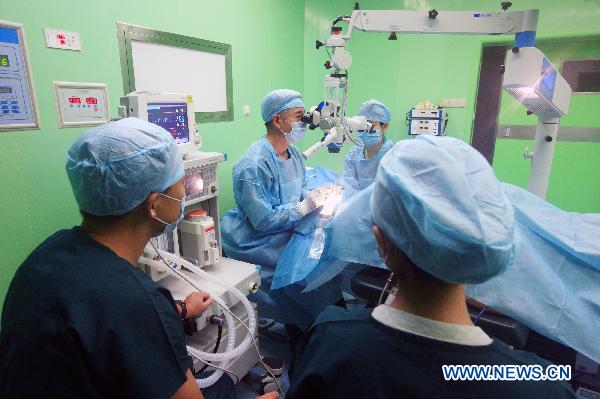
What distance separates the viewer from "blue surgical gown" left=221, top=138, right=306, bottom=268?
2088mm

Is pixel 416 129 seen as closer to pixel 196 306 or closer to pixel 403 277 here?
pixel 196 306

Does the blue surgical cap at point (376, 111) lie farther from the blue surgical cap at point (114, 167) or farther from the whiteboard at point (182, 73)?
the blue surgical cap at point (114, 167)

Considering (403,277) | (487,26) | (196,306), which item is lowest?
(196,306)

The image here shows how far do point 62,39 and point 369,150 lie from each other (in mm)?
2113

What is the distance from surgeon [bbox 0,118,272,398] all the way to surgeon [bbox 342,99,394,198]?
6.65ft

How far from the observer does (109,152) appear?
950 mm

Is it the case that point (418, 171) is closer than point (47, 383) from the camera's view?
Yes

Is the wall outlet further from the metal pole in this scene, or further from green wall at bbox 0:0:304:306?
the metal pole

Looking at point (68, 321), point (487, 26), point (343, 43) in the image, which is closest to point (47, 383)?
point (68, 321)

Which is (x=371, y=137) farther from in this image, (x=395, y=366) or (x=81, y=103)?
(x=395, y=366)

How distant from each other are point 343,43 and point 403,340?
4.82ft

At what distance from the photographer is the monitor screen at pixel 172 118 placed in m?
1.55

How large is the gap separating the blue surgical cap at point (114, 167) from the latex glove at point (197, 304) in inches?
20.4

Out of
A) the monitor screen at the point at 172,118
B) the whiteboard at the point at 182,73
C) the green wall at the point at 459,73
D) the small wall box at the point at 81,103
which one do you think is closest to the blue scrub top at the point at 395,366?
the monitor screen at the point at 172,118
